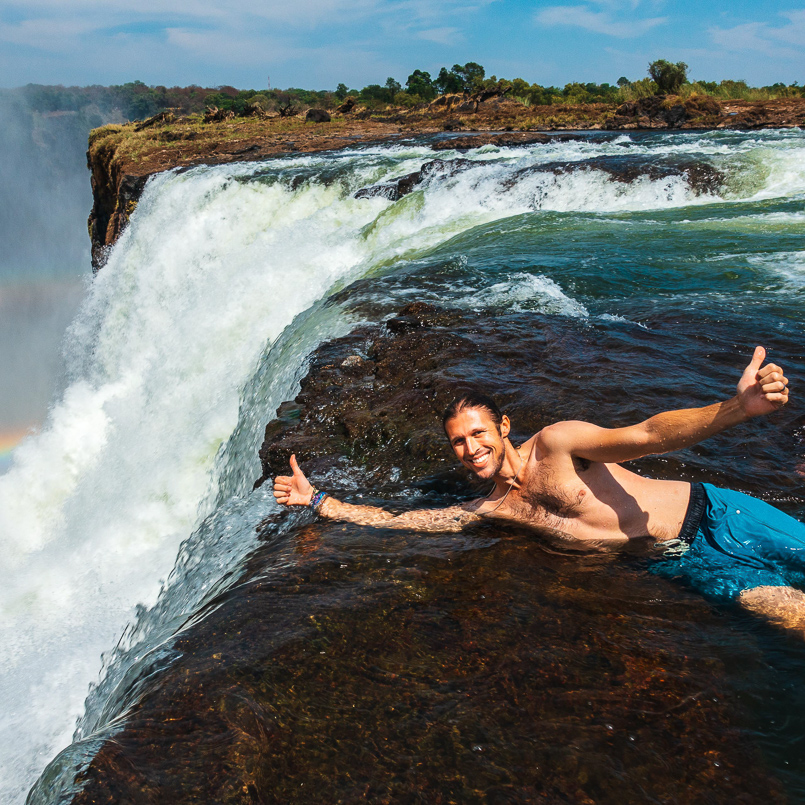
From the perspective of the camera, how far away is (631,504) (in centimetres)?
276

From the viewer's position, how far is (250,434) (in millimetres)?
5316

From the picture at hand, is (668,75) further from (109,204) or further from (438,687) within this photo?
(438,687)

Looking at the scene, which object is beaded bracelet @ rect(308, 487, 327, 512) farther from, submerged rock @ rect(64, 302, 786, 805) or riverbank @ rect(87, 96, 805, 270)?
riverbank @ rect(87, 96, 805, 270)

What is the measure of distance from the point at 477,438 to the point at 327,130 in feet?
88.3

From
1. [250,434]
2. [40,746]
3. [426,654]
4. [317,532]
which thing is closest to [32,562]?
[250,434]

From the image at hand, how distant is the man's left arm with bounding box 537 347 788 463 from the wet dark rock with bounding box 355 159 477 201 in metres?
10.0

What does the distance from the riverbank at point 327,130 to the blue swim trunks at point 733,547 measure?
54.9 ft

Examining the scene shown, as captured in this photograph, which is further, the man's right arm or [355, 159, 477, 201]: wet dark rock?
[355, 159, 477, 201]: wet dark rock

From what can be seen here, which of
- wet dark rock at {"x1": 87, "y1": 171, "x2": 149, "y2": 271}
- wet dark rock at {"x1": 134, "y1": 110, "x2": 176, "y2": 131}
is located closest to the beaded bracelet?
wet dark rock at {"x1": 87, "y1": 171, "x2": 149, "y2": 271}

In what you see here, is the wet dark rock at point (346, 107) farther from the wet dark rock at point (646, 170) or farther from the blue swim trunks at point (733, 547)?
the blue swim trunks at point (733, 547)

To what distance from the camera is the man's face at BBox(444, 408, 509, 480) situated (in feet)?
8.80

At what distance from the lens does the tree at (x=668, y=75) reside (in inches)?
1176

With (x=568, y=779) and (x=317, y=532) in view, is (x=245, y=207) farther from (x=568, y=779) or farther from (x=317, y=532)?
(x=568, y=779)

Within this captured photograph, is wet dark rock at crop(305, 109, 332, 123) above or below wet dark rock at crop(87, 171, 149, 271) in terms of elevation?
above
